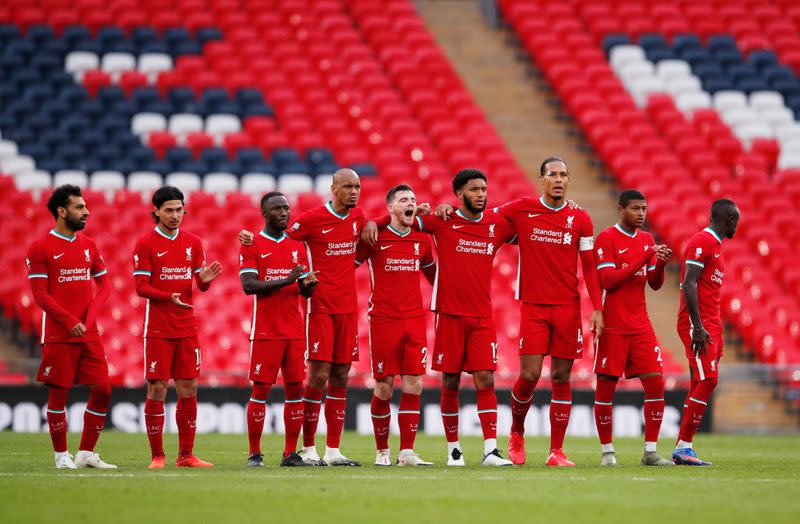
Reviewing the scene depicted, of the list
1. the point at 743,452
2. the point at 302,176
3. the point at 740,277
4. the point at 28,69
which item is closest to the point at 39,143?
the point at 28,69

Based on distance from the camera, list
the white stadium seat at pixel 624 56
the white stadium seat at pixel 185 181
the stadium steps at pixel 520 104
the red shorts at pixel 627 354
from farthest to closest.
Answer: the white stadium seat at pixel 624 56 → the stadium steps at pixel 520 104 → the white stadium seat at pixel 185 181 → the red shorts at pixel 627 354

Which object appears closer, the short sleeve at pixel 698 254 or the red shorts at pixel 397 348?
the red shorts at pixel 397 348

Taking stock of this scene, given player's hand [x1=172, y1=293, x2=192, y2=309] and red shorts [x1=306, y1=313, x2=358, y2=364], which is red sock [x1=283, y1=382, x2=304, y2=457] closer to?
red shorts [x1=306, y1=313, x2=358, y2=364]

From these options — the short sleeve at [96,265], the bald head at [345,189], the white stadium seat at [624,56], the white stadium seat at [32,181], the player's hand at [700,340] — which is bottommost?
the player's hand at [700,340]

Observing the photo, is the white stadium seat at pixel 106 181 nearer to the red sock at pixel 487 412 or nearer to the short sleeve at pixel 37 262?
the short sleeve at pixel 37 262

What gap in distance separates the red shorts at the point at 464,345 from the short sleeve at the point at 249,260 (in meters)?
1.79

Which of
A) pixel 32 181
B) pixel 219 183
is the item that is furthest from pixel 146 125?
pixel 32 181

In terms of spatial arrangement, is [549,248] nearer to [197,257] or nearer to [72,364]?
[197,257]

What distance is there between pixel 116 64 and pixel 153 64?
0.75 meters

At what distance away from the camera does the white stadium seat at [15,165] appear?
23.3m

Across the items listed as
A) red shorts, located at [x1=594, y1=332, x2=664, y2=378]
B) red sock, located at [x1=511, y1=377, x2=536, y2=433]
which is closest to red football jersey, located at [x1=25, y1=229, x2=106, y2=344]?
red sock, located at [x1=511, y1=377, x2=536, y2=433]

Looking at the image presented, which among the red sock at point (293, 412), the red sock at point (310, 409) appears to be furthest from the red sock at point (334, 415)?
the red sock at point (293, 412)

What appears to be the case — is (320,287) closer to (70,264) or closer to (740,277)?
(70,264)

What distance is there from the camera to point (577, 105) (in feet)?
85.1
